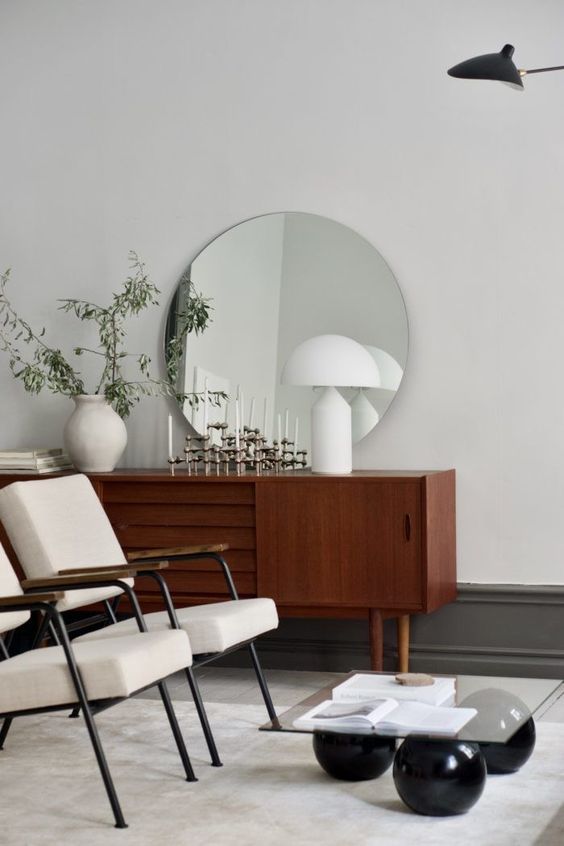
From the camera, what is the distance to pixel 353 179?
5172mm

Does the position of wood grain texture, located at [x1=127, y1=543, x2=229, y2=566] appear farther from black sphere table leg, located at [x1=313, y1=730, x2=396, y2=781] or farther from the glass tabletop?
black sphere table leg, located at [x1=313, y1=730, x2=396, y2=781]

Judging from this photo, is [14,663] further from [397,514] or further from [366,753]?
[397,514]

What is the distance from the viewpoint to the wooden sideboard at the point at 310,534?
15.2 ft

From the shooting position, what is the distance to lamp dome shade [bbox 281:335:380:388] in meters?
4.77

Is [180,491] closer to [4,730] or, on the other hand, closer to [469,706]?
[4,730]

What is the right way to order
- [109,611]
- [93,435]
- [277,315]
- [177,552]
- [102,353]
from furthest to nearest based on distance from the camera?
1. [102,353]
2. [277,315]
3. [93,435]
4. [109,611]
5. [177,552]

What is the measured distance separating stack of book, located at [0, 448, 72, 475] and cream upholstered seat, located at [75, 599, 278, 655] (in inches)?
46.9

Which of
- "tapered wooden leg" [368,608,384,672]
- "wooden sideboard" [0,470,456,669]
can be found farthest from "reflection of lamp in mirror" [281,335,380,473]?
"tapered wooden leg" [368,608,384,672]

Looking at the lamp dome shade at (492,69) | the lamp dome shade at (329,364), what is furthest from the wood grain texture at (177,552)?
the lamp dome shade at (492,69)

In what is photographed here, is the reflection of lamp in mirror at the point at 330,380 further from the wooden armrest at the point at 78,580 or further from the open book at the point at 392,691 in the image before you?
the open book at the point at 392,691

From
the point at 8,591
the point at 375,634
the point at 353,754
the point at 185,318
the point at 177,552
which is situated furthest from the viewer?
the point at 185,318

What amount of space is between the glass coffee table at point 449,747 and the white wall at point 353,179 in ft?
5.16

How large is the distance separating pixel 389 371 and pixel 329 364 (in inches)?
16.2

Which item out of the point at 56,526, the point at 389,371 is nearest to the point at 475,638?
the point at 389,371
